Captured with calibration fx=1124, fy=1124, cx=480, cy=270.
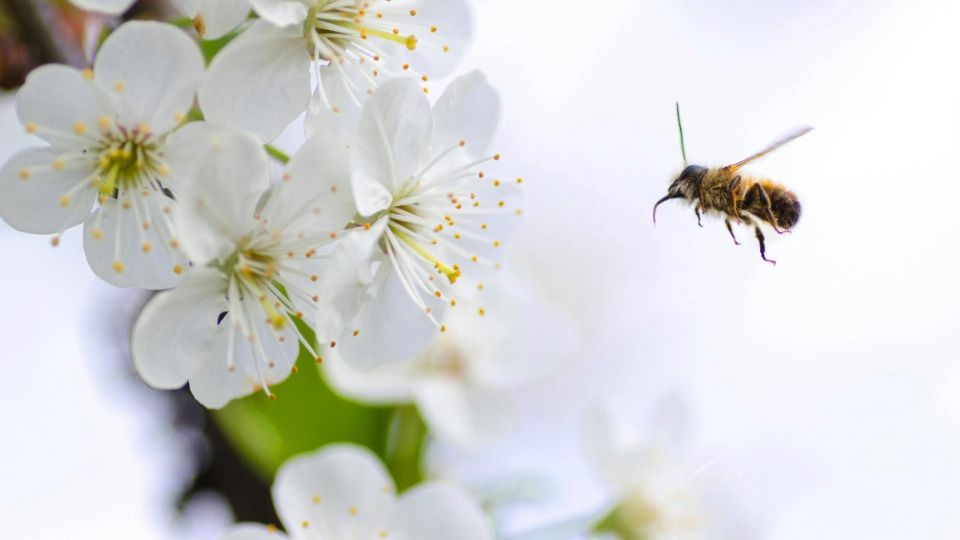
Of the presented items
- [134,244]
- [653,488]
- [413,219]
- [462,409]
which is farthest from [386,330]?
[653,488]

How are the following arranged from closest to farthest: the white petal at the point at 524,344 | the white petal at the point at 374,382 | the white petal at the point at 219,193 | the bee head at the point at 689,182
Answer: the white petal at the point at 219,193
the bee head at the point at 689,182
the white petal at the point at 374,382
the white petal at the point at 524,344

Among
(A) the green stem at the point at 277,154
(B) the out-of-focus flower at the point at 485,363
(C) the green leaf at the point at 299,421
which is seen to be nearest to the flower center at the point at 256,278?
(A) the green stem at the point at 277,154

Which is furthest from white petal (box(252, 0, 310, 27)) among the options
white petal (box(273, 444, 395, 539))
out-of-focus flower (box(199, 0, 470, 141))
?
white petal (box(273, 444, 395, 539))

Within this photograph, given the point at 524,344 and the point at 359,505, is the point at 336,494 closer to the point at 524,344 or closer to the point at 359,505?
the point at 359,505

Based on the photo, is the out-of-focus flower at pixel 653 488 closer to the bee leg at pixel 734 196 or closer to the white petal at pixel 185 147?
the bee leg at pixel 734 196

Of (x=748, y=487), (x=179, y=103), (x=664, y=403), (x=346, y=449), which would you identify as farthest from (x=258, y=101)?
(x=748, y=487)

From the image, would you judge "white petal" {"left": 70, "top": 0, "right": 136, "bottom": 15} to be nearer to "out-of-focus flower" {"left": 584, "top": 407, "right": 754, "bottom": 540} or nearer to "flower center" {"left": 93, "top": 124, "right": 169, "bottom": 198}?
"flower center" {"left": 93, "top": 124, "right": 169, "bottom": 198}
